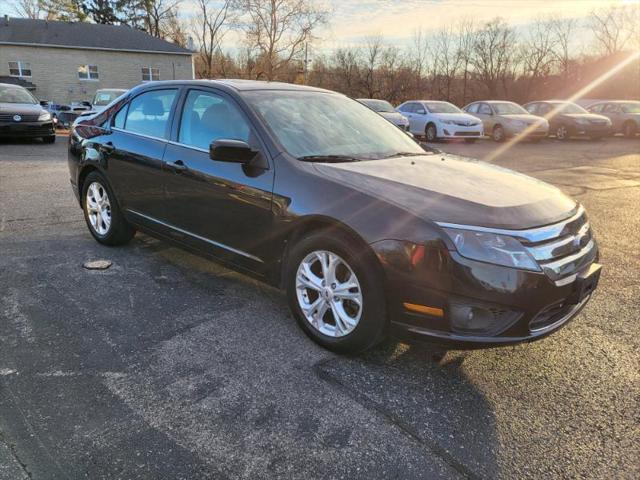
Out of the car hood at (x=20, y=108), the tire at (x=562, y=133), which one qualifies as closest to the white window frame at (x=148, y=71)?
the car hood at (x=20, y=108)

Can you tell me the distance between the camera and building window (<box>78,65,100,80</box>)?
35.2 meters

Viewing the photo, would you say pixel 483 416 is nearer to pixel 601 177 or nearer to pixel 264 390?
pixel 264 390

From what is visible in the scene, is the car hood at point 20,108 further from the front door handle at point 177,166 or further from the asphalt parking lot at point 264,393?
the front door handle at point 177,166

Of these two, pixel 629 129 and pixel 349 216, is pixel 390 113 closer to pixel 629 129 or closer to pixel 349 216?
pixel 629 129

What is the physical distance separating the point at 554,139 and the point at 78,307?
21.2 meters

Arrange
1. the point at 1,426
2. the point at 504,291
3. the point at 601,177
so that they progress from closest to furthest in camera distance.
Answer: the point at 1,426, the point at 504,291, the point at 601,177

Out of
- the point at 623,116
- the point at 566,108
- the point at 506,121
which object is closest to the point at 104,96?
the point at 506,121

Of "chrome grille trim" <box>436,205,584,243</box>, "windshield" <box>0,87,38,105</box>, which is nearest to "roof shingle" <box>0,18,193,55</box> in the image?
"windshield" <box>0,87,38,105</box>

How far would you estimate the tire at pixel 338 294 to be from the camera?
279 cm

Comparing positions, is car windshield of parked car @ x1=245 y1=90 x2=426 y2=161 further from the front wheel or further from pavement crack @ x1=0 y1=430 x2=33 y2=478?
the front wheel

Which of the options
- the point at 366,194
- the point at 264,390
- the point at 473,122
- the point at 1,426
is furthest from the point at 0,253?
the point at 473,122

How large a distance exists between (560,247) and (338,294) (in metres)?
1.27

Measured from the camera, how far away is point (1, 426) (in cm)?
236

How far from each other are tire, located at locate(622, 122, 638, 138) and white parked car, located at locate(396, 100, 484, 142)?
800 centimetres
